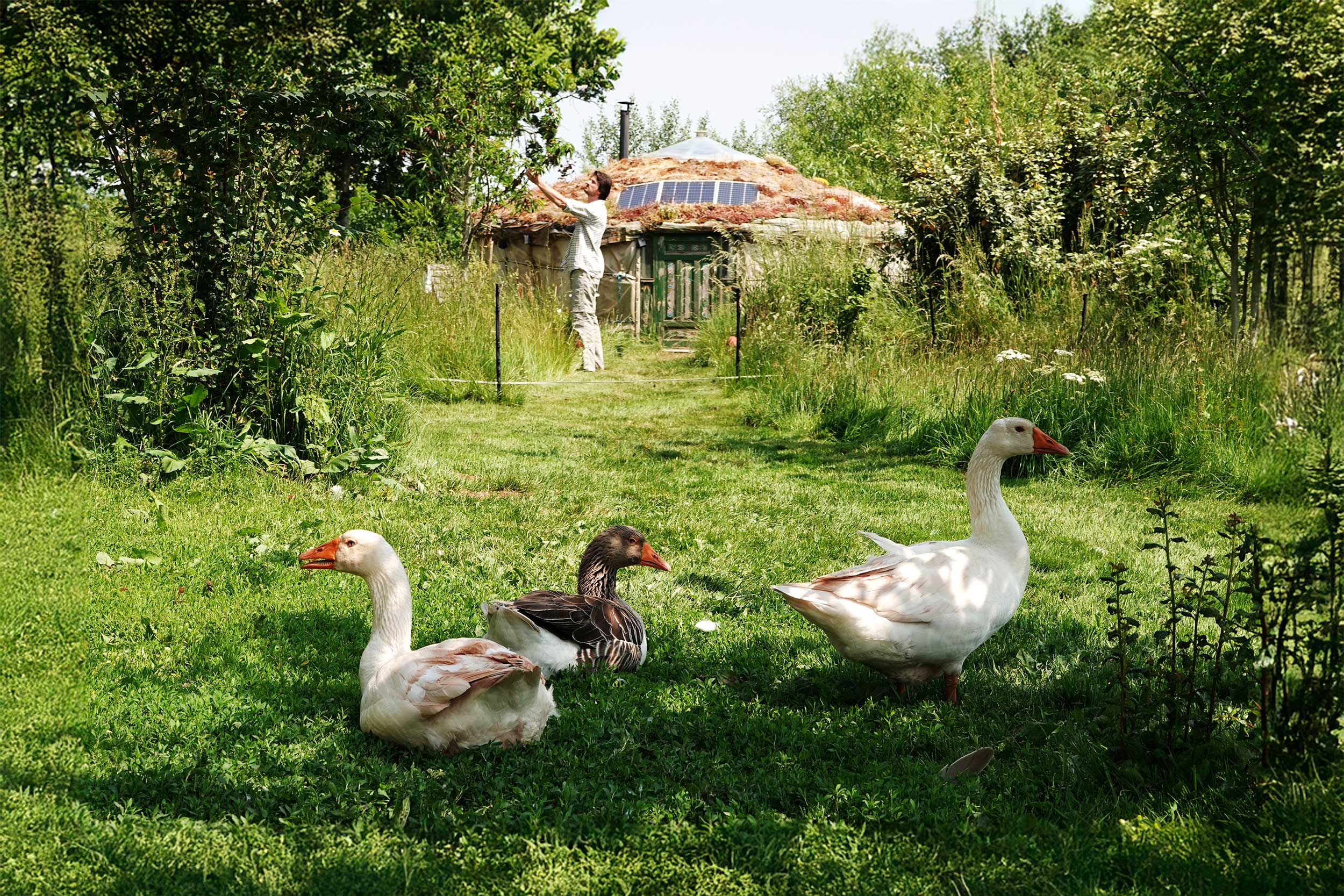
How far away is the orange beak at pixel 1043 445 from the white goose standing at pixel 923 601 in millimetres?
400

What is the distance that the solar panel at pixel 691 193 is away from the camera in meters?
24.8

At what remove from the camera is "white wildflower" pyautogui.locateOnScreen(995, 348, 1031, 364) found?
30.2ft

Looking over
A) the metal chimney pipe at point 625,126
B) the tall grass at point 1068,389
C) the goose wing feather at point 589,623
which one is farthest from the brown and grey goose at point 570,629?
the metal chimney pipe at point 625,126

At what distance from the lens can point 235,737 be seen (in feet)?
11.9

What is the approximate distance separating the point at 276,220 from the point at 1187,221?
10.8 meters

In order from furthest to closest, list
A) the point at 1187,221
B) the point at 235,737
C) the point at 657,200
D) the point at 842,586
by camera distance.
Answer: the point at 657,200 < the point at 1187,221 < the point at 842,586 < the point at 235,737

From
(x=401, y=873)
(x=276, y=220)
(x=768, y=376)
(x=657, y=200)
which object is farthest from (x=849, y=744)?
(x=657, y=200)

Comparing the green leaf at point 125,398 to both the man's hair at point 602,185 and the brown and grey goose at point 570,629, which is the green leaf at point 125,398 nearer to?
the brown and grey goose at point 570,629

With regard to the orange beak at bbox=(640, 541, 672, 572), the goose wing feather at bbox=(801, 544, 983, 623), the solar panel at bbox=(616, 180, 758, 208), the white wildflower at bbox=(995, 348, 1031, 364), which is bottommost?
the orange beak at bbox=(640, 541, 672, 572)

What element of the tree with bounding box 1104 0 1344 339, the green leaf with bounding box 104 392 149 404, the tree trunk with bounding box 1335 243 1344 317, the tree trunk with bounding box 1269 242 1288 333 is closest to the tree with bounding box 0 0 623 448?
the green leaf with bounding box 104 392 149 404

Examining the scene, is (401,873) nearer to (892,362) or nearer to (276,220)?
(276,220)

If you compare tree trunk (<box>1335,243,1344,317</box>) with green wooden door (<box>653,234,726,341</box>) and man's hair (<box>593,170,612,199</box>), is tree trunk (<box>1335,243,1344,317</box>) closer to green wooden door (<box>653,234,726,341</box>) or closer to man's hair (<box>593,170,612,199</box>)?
man's hair (<box>593,170,612,199</box>)

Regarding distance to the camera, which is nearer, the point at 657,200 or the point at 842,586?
the point at 842,586

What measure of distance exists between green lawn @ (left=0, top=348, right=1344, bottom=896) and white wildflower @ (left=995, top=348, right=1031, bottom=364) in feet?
9.11
